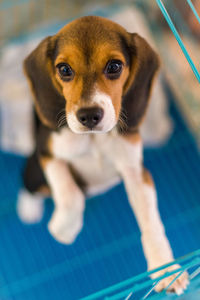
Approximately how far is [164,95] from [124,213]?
737mm

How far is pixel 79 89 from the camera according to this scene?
0.82 m

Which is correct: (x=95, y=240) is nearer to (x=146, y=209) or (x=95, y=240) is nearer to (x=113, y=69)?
(x=146, y=209)

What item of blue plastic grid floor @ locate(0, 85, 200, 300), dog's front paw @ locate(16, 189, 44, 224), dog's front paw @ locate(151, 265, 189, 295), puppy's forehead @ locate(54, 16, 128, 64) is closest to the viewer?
puppy's forehead @ locate(54, 16, 128, 64)

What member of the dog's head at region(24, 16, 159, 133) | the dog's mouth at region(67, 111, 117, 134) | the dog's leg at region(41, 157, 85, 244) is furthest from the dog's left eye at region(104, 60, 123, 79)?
the dog's leg at region(41, 157, 85, 244)

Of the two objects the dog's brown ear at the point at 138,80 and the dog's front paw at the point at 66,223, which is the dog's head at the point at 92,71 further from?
the dog's front paw at the point at 66,223

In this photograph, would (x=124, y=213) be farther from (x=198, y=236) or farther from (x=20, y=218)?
(x=20, y=218)

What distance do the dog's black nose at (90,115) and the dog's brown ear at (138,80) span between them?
0.16 metres

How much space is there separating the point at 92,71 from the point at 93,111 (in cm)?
10

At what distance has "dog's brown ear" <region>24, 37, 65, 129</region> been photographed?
0.86 m

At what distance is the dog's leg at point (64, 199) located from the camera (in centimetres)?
114

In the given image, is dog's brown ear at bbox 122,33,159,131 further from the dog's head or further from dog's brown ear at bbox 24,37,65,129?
dog's brown ear at bbox 24,37,65,129

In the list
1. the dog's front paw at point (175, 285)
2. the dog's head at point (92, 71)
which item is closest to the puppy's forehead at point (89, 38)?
the dog's head at point (92, 71)

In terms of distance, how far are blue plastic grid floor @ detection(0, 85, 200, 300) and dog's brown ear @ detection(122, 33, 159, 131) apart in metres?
0.72

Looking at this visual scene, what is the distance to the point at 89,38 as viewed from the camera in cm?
80
